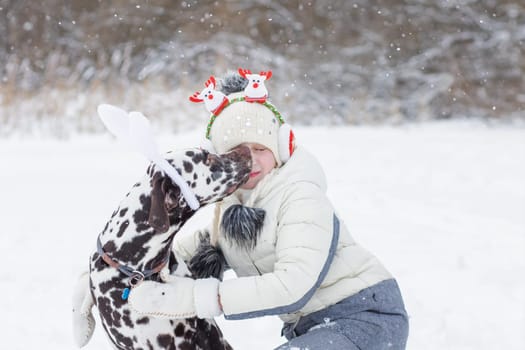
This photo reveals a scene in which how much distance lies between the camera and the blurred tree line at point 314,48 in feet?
44.6

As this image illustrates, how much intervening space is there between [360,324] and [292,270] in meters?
0.41

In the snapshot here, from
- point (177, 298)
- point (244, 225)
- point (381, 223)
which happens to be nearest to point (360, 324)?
point (244, 225)

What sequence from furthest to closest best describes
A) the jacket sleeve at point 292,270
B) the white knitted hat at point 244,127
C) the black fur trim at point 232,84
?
the black fur trim at point 232,84, the white knitted hat at point 244,127, the jacket sleeve at point 292,270

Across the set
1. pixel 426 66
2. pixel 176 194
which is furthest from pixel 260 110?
pixel 426 66

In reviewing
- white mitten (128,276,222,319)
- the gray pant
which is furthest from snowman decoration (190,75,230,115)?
the gray pant

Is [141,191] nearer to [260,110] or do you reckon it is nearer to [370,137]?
[260,110]

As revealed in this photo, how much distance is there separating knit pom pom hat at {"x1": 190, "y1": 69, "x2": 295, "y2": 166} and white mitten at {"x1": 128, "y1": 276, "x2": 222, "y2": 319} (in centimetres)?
59

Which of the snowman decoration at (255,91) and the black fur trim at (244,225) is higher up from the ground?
the snowman decoration at (255,91)

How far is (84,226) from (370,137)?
5419 mm

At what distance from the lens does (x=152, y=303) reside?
2105 mm

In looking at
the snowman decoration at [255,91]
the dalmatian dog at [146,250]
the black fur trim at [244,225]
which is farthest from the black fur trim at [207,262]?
the snowman decoration at [255,91]

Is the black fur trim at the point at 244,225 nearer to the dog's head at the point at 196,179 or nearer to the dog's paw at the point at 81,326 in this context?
the dog's head at the point at 196,179

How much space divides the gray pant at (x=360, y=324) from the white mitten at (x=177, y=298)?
36 cm

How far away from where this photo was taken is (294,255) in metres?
2.23
